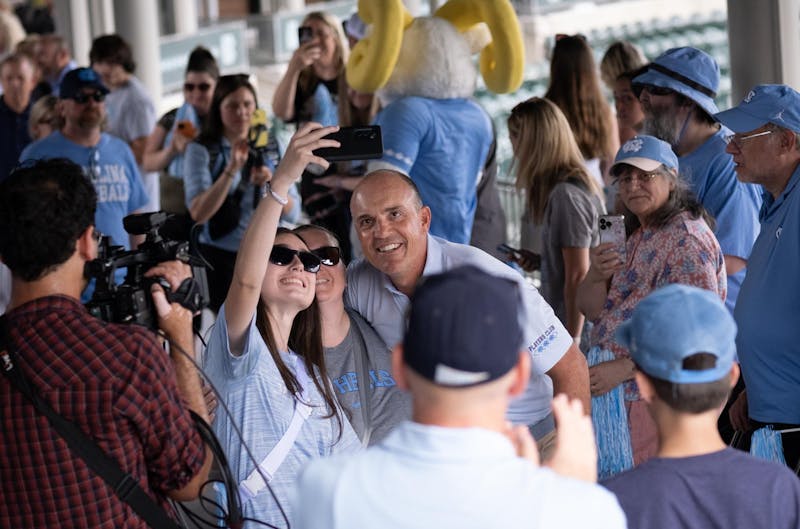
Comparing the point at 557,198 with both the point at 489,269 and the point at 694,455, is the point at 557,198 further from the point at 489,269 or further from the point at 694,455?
the point at 694,455

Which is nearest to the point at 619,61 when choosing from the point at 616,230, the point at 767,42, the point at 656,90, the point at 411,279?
the point at 767,42

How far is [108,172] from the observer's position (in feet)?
20.5

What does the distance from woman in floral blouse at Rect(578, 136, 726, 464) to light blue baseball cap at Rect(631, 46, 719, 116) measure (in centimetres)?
60

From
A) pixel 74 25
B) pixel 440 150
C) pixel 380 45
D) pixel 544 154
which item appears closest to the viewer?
pixel 544 154

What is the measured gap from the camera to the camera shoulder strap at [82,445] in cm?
258

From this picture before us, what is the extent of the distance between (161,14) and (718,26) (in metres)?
10.8

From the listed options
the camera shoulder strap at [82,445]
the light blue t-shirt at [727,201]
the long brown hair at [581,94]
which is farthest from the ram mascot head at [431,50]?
the camera shoulder strap at [82,445]

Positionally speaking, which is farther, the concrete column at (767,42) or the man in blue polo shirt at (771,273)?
the concrete column at (767,42)

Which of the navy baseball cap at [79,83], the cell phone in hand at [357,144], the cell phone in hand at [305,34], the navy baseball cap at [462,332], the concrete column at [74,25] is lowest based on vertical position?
the navy baseball cap at [462,332]

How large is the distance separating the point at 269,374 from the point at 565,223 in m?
2.24

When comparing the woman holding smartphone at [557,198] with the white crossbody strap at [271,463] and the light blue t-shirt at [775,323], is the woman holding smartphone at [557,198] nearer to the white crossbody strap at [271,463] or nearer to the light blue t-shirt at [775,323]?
the light blue t-shirt at [775,323]

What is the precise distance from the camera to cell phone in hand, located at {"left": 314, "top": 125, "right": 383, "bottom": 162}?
399cm

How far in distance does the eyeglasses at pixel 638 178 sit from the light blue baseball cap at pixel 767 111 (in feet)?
1.18

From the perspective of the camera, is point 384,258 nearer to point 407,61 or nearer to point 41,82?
point 407,61
